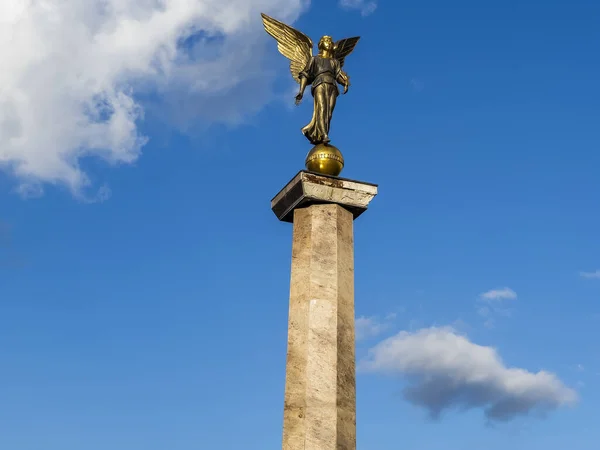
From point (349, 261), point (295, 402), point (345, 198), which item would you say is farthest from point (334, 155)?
point (295, 402)

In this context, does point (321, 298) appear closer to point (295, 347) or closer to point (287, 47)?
point (295, 347)

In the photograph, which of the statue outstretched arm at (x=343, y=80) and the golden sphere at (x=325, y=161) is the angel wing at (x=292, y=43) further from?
the golden sphere at (x=325, y=161)

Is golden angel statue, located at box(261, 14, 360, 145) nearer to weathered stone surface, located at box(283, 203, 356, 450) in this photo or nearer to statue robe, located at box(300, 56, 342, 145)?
statue robe, located at box(300, 56, 342, 145)

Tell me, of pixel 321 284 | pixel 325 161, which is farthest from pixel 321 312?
pixel 325 161

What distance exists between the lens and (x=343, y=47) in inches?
752

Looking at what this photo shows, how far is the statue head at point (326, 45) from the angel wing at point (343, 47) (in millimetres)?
136

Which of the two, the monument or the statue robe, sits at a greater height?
the statue robe

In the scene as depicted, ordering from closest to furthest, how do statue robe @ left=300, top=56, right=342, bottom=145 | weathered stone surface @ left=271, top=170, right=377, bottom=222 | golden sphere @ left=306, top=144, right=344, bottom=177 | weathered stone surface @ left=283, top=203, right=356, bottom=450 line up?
weathered stone surface @ left=283, top=203, right=356, bottom=450 → weathered stone surface @ left=271, top=170, right=377, bottom=222 → golden sphere @ left=306, top=144, right=344, bottom=177 → statue robe @ left=300, top=56, right=342, bottom=145

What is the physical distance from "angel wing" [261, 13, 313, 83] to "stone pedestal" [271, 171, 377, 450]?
10.8 ft

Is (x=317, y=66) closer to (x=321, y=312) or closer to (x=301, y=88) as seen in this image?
(x=301, y=88)

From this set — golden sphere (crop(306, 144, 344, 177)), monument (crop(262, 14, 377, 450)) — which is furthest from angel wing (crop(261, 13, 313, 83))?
golden sphere (crop(306, 144, 344, 177))

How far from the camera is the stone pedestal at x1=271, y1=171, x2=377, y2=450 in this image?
14852mm

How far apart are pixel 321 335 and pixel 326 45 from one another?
673 cm

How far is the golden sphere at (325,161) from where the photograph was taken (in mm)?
17031
